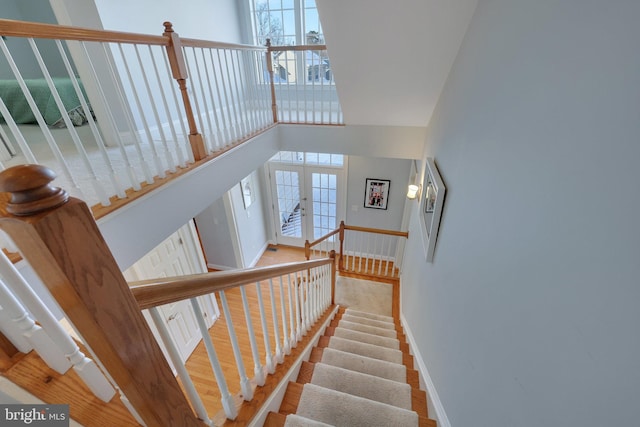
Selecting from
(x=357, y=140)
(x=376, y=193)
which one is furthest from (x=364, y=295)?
(x=357, y=140)

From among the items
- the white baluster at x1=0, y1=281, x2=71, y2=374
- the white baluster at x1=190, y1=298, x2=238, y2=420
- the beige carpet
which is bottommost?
the beige carpet

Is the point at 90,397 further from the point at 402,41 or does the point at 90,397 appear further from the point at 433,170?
the point at 402,41

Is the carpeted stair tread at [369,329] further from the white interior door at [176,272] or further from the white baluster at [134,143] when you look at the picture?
the white baluster at [134,143]

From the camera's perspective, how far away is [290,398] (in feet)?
4.64

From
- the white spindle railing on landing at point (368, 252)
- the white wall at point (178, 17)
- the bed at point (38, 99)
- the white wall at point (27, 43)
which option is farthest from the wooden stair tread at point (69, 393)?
the white wall at point (27, 43)

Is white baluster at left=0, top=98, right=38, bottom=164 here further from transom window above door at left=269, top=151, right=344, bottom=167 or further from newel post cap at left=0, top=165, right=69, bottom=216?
transom window above door at left=269, top=151, right=344, bottom=167

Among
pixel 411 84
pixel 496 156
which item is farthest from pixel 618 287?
pixel 411 84

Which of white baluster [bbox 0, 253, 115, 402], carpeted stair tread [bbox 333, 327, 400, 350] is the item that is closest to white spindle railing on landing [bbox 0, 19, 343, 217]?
white baluster [bbox 0, 253, 115, 402]

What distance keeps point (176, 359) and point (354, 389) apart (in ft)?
4.10

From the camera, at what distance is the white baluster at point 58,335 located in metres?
0.55

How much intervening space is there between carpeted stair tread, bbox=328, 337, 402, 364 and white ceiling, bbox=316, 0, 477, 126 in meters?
2.28

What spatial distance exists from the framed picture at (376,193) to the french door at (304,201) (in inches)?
18.6

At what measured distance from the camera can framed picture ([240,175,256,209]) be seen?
15.1ft

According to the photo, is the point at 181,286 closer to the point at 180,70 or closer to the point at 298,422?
the point at 298,422
